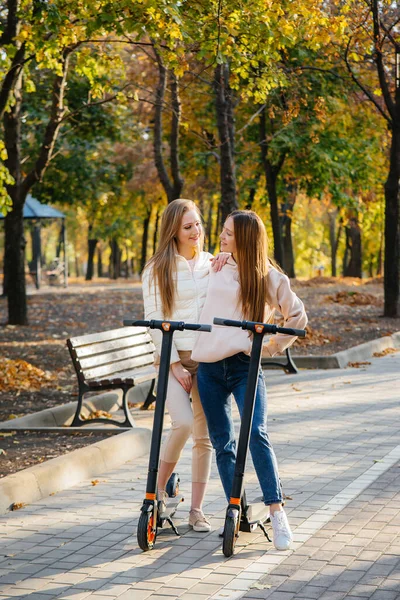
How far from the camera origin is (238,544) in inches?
222

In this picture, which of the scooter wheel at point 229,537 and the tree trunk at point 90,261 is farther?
the tree trunk at point 90,261

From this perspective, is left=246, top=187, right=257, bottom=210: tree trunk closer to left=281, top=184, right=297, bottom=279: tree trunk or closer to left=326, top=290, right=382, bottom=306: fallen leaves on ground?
left=281, top=184, right=297, bottom=279: tree trunk

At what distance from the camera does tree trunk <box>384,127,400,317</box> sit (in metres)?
20.3

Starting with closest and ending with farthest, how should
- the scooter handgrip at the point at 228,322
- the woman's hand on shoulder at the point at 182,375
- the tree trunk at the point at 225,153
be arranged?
the scooter handgrip at the point at 228,322, the woman's hand on shoulder at the point at 182,375, the tree trunk at the point at 225,153

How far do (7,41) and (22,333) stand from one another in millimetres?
5983

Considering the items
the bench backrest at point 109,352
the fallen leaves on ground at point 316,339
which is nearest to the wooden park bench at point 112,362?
the bench backrest at point 109,352

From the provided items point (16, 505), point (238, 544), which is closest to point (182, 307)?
point (238, 544)

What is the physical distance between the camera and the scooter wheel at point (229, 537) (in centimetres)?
531

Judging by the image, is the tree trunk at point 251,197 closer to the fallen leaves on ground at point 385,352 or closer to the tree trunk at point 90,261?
the fallen leaves on ground at point 385,352

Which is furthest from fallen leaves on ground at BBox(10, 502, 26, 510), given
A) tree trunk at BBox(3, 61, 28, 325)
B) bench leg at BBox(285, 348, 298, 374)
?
tree trunk at BBox(3, 61, 28, 325)

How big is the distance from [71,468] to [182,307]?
2.11 metres

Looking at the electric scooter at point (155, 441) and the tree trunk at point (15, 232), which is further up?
the tree trunk at point (15, 232)

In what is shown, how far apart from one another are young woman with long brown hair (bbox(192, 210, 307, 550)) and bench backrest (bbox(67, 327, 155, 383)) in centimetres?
386

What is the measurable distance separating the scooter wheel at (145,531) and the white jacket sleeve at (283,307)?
1042mm
